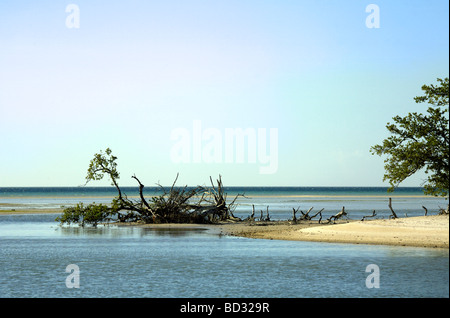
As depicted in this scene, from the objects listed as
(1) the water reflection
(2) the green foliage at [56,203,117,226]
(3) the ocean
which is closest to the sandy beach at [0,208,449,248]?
(3) the ocean

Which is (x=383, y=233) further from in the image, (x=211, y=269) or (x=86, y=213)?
(x=86, y=213)

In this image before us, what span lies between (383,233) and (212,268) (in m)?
14.1

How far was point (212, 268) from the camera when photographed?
26.7 metres

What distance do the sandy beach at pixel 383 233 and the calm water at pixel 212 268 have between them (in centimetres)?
194

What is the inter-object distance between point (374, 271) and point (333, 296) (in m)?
4.83

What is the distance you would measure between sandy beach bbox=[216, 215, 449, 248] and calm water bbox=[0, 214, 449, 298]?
1945mm

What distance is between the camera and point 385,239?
3550 cm

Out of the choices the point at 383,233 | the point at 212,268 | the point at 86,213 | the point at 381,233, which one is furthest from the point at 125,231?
the point at 212,268

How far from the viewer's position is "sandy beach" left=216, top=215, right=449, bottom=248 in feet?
112

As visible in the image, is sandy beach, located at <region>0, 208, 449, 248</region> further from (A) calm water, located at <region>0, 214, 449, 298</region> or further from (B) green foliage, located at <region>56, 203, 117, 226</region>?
(B) green foliage, located at <region>56, 203, 117, 226</region>
